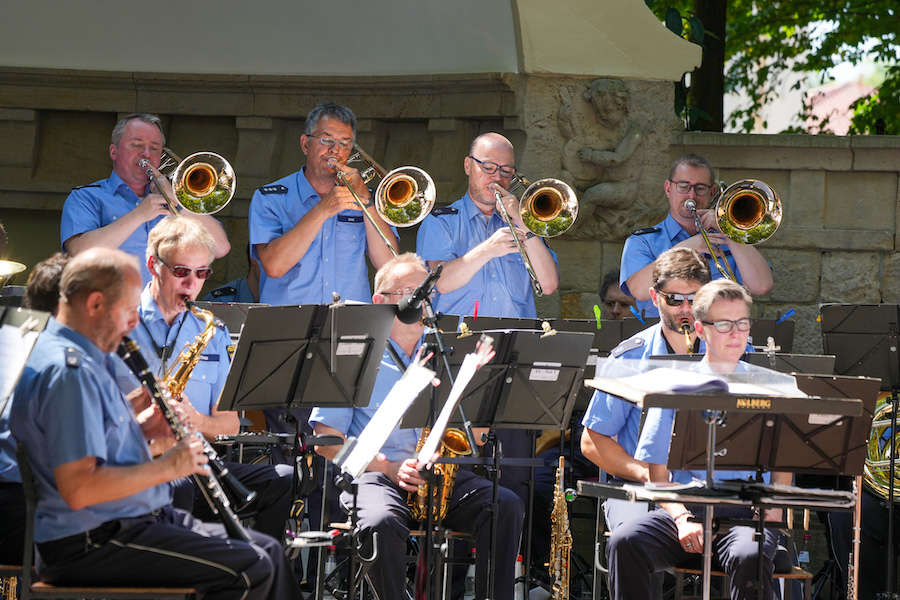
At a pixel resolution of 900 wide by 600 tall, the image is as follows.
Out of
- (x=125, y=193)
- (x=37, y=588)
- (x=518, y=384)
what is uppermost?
(x=125, y=193)

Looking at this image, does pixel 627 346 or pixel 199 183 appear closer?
pixel 627 346

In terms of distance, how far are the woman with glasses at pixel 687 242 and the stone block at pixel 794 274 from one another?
1348 mm

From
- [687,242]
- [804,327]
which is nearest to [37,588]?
[687,242]

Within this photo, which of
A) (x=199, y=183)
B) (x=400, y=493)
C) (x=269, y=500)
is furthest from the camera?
(x=199, y=183)

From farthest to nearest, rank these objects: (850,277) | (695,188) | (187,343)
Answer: (850,277), (695,188), (187,343)

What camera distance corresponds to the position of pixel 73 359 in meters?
3.93

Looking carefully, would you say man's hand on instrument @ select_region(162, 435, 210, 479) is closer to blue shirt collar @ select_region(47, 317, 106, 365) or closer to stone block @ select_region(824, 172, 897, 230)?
blue shirt collar @ select_region(47, 317, 106, 365)

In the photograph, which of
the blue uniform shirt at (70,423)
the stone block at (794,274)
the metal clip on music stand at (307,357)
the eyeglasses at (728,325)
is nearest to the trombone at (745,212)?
the stone block at (794,274)

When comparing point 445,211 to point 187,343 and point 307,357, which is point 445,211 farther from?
point 307,357

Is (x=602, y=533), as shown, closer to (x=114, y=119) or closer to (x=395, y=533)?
(x=395, y=533)

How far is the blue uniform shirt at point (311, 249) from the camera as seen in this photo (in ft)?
23.4

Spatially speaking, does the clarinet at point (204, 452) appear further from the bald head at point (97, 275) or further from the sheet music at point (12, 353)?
the sheet music at point (12, 353)

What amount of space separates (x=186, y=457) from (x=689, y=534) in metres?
2.20

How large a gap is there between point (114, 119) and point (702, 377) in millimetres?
6124
